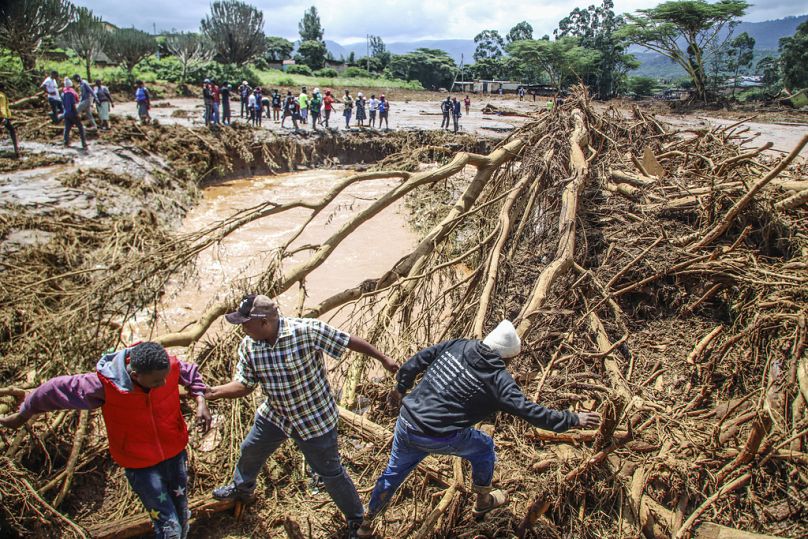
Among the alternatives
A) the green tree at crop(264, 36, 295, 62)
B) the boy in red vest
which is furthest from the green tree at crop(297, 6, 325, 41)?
the boy in red vest

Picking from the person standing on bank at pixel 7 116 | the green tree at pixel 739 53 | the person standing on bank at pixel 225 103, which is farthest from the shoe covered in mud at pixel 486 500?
the green tree at pixel 739 53

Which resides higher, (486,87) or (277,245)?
(486,87)

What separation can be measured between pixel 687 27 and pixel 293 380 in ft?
132

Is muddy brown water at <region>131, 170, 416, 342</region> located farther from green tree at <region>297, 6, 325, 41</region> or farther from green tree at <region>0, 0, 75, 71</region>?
green tree at <region>297, 6, 325, 41</region>

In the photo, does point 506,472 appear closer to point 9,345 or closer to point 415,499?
point 415,499

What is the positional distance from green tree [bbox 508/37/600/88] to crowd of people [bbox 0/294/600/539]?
42.0m

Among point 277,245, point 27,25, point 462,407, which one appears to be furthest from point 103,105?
point 462,407

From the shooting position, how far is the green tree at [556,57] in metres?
40.5

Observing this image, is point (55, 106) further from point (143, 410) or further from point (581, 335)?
point (581, 335)

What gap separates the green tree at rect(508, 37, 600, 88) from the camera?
1594 inches

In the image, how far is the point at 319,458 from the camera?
2830 mm

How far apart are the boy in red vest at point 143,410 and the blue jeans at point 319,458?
1.14 feet

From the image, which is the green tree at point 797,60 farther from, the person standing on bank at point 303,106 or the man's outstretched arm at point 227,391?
the man's outstretched arm at point 227,391

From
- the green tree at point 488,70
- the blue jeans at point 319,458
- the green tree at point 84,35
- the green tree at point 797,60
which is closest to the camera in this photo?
the blue jeans at point 319,458
